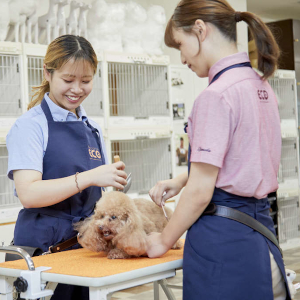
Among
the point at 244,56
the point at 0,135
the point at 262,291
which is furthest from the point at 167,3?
the point at 262,291

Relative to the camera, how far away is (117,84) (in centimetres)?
380

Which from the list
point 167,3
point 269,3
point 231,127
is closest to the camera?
point 231,127

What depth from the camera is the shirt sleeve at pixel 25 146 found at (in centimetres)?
156

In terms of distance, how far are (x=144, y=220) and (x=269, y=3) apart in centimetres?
505

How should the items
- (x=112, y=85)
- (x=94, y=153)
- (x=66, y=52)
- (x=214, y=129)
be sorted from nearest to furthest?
(x=214, y=129) < (x=66, y=52) < (x=94, y=153) < (x=112, y=85)

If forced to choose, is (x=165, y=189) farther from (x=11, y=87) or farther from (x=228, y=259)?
(x=11, y=87)

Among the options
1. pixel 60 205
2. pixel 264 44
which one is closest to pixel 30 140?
pixel 60 205

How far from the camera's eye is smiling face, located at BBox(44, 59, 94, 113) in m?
1.67

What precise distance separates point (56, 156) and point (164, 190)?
0.41 m

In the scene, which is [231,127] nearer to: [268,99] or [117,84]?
[268,99]

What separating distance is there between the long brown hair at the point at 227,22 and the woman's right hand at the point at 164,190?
47cm

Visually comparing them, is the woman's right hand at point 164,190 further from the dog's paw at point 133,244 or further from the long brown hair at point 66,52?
the long brown hair at point 66,52

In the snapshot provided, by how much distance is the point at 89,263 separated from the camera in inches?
54.5

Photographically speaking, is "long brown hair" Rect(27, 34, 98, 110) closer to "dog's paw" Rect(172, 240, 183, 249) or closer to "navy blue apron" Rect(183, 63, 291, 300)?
"navy blue apron" Rect(183, 63, 291, 300)
